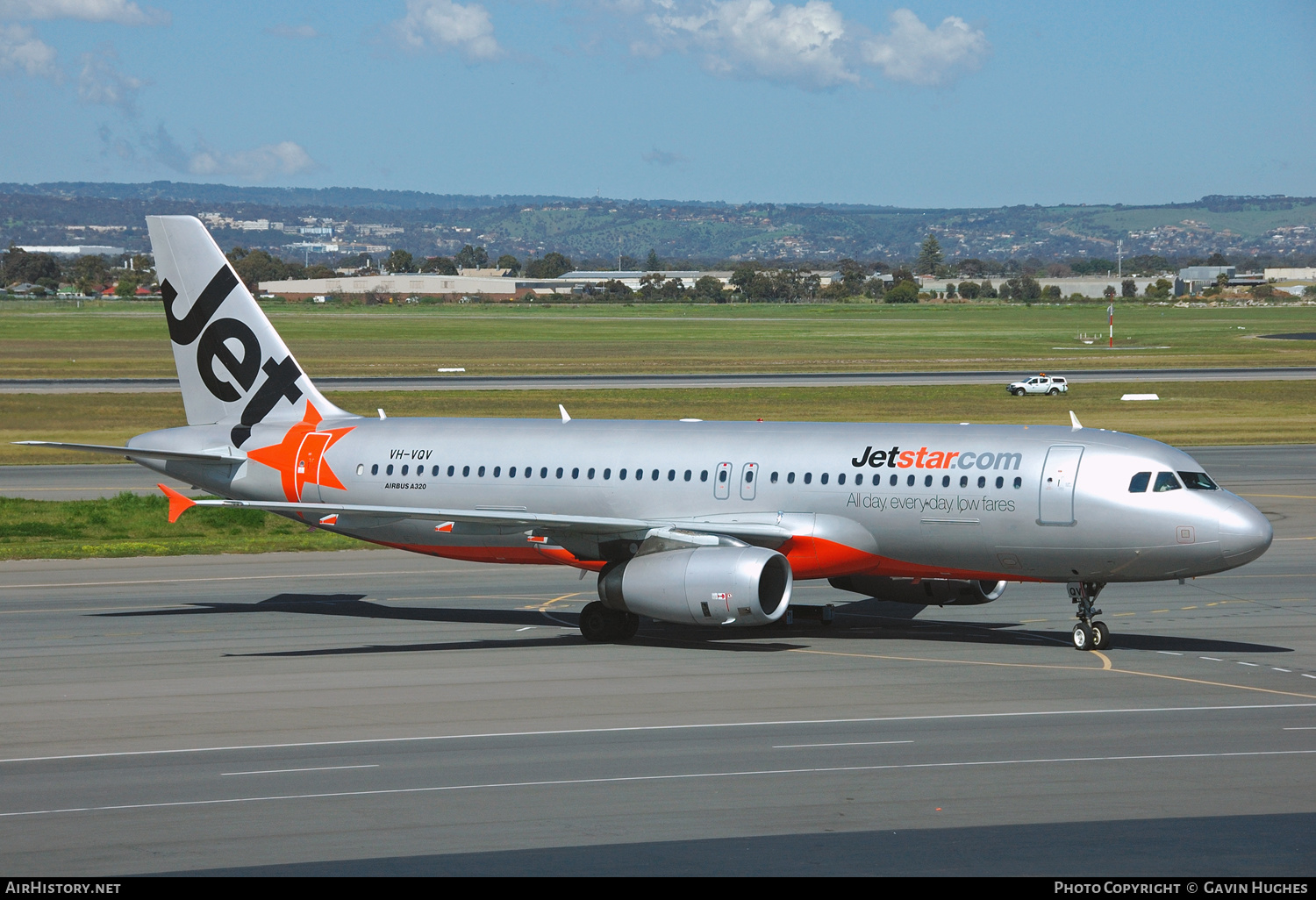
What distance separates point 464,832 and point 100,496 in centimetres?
4511

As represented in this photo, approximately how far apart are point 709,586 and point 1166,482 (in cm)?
965

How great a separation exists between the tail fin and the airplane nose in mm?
22378

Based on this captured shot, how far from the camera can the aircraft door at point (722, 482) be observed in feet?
113

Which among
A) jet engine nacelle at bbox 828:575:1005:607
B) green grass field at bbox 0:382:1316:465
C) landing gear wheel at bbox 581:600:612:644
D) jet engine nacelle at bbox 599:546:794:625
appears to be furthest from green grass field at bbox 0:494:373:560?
jet engine nacelle at bbox 828:575:1005:607

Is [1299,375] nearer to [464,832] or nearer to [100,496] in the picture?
[100,496]

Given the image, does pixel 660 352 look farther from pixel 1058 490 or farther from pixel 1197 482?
pixel 1197 482

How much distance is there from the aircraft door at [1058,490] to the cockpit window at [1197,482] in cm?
213

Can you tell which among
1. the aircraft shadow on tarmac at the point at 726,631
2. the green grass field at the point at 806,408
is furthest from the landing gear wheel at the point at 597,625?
the green grass field at the point at 806,408

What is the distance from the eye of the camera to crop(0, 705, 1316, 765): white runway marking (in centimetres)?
2408

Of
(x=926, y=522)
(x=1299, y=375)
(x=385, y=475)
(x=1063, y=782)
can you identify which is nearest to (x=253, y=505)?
(x=385, y=475)

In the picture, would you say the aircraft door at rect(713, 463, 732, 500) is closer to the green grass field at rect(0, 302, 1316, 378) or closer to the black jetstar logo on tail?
the black jetstar logo on tail

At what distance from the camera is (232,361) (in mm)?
39656

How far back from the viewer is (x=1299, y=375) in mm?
118562

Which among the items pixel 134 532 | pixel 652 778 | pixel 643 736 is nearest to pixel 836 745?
pixel 643 736
